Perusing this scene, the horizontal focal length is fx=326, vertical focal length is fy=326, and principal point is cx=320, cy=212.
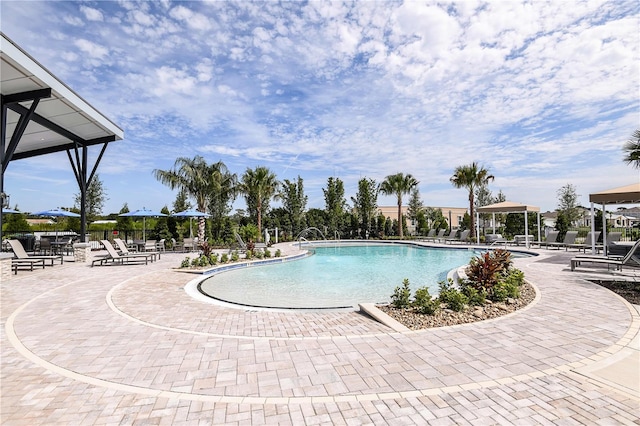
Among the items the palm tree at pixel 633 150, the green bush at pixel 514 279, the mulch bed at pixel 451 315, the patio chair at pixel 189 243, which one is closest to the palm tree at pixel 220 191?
the patio chair at pixel 189 243

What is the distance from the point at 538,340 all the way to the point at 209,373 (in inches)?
152

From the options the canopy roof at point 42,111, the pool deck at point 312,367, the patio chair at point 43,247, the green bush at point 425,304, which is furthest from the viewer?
the patio chair at point 43,247

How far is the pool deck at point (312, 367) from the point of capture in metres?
2.55

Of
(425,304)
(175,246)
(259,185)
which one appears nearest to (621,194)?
(425,304)

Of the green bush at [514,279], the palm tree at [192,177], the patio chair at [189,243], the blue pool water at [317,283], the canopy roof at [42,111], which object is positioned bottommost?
the blue pool water at [317,283]

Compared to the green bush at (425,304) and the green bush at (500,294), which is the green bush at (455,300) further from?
the green bush at (500,294)

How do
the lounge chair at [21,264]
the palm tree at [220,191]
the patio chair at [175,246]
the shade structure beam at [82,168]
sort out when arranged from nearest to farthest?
the lounge chair at [21,264]
the shade structure beam at [82,168]
the patio chair at [175,246]
the palm tree at [220,191]

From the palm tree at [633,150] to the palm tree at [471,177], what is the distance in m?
13.8

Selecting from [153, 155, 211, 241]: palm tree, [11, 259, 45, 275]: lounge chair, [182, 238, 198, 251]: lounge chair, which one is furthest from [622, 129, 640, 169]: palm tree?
[153, 155, 211, 241]: palm tree

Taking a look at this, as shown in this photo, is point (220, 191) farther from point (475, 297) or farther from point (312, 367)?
point (312, 367)

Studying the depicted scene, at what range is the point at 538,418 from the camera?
2.43m

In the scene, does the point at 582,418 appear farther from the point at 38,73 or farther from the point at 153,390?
the point at 38,73

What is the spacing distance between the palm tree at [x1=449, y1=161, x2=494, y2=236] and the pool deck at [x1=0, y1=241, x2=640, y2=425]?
1964 cm

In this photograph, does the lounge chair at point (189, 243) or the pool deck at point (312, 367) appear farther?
the lounge chair at point (189, 243)
